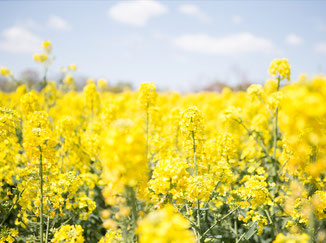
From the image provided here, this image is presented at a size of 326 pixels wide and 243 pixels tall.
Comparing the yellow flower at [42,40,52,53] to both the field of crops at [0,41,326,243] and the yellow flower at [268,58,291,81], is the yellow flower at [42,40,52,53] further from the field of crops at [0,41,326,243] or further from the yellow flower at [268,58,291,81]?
the yellow flower at [268,58,291,81]

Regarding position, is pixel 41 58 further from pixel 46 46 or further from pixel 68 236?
pixel 68 236

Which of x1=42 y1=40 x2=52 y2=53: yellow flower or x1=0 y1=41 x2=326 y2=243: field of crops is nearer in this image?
x1=0 y1=41 x2=326 y2=243: field of crops

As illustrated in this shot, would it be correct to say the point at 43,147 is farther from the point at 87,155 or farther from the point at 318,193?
the point at 318,193

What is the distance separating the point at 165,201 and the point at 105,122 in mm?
2574

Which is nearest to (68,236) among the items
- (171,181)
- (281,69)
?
(171,181)

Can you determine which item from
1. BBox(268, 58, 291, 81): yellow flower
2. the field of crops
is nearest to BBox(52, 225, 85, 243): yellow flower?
the field of crops

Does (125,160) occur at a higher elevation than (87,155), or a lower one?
higher

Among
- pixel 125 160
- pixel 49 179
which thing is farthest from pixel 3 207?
pixel 125 160

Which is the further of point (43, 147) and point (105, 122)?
point (105, 122)

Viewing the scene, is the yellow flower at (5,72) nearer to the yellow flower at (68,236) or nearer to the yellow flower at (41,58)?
the yellow flower at (41,58)

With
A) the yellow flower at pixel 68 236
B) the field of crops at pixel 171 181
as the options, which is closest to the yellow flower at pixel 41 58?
the field of crops at pixel 171 181

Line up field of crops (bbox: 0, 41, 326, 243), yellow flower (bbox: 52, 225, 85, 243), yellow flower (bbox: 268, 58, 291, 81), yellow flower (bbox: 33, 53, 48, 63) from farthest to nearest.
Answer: yellow flower (bbox: 33, 53, 48, 63)
yellow flower (bbox: 268, 58, 291, 81)
yellow flower (bbox: 52, 225, 85, 243)
field of crops (bbox: 0, 41, 326, 243)

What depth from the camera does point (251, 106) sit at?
24.7 feet

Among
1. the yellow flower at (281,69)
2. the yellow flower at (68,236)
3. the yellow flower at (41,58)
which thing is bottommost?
the yellow flower at (68,236)
